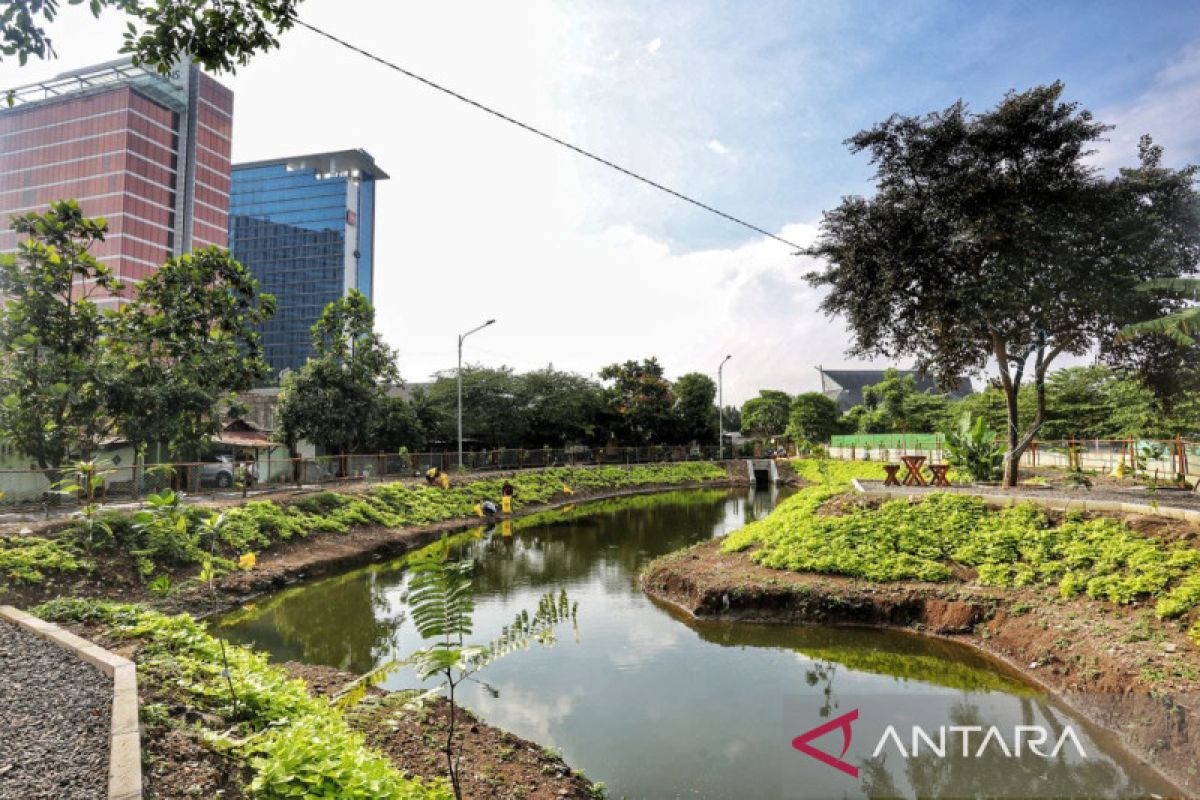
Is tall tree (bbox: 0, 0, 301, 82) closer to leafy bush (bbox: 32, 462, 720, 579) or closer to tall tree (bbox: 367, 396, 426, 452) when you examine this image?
leafy bush (bbox: 32, 462, 720, 579)

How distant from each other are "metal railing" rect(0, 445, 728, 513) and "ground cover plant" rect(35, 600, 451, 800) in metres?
4.51

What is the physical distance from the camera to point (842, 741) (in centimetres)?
683

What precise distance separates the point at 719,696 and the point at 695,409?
47.8 metres

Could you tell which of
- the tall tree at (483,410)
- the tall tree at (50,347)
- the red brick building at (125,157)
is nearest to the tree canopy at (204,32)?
the tall tree at (50,347)

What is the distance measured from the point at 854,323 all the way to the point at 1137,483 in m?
8.24

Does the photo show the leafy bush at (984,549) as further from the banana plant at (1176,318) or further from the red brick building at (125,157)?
the red brick building at (125,157)

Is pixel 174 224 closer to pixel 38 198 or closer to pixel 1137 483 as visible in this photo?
pixel 38 198

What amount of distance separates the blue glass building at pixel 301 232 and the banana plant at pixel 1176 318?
108612mm

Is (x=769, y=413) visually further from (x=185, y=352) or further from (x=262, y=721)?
(x=262, y=721)

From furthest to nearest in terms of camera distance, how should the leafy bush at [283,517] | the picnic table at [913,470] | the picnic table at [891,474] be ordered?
the picnic table at [913,470]
the picnic table at [891,474]
the leafy bush at [283,517]

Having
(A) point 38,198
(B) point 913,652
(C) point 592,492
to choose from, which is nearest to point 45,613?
(B) point 913,652

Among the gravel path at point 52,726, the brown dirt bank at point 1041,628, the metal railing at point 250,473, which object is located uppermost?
the metal railing at point 250,473

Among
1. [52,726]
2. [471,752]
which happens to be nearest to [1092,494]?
[471,752]

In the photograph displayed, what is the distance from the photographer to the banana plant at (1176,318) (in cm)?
1298
